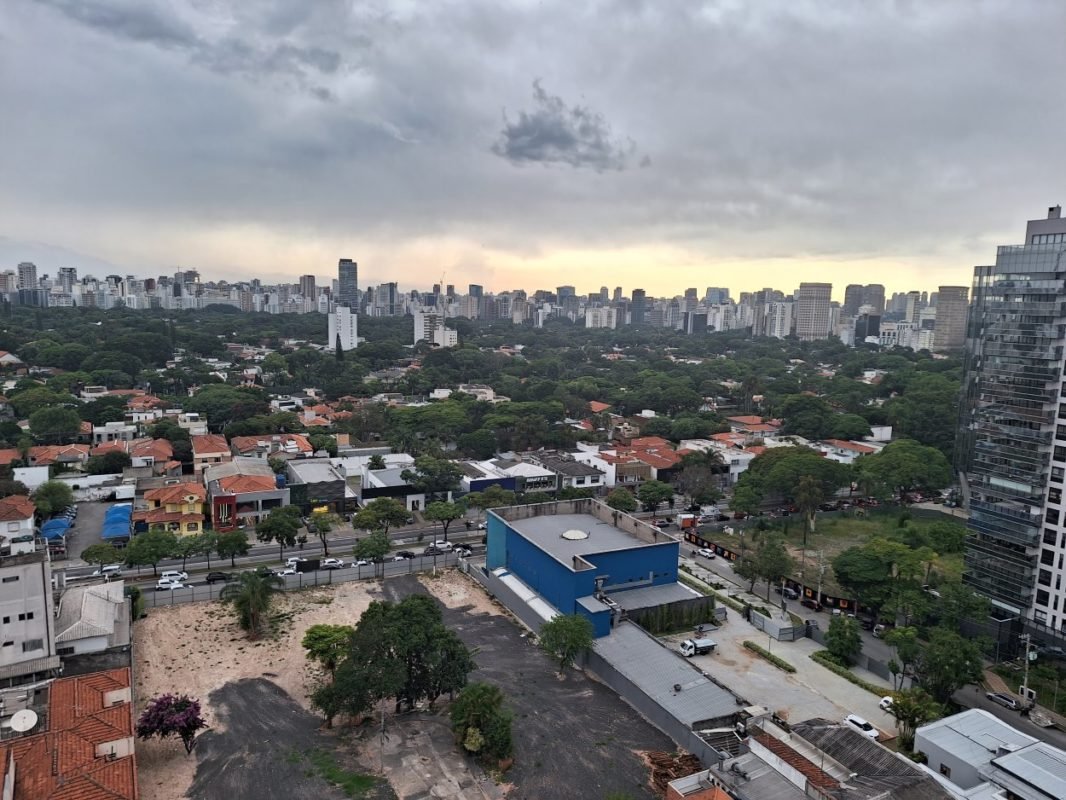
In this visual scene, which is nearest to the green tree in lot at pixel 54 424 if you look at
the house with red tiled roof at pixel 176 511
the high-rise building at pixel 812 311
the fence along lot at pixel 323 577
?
the house with red tiled roof at pixel 176 511

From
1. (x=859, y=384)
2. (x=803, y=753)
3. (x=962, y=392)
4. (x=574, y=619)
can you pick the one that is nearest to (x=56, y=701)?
(x=574, y=619)

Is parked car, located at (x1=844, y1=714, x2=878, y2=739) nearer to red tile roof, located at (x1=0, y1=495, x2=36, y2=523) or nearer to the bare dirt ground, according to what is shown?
the bare dirt ground

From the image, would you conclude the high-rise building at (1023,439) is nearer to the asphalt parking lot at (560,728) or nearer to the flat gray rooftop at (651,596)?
the flat gray rooftop at (651,596)

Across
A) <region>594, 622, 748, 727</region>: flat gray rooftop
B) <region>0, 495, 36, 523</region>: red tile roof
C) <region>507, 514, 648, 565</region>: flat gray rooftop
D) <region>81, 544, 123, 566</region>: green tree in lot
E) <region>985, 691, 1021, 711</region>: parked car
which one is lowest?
<region>985, 691, 1021, 711</region>: parked car

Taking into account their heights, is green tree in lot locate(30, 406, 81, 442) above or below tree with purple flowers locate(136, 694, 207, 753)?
above

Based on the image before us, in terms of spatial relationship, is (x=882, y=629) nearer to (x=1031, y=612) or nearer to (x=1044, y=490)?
(x=1031, y=612)

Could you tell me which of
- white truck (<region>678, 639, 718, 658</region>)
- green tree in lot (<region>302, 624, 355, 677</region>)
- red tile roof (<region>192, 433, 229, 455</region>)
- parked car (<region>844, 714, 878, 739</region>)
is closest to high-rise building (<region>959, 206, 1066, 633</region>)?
parked car (<region>844, 714, 878, 739</region>)
